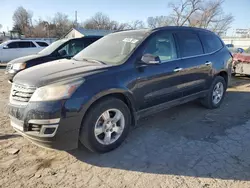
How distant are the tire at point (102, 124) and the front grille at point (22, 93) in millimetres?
776

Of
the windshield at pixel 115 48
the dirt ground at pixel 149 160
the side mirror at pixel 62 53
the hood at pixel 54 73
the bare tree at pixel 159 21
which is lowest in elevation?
the dirt ground at pixel 149 160

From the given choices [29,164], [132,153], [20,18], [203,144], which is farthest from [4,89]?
[20,18]

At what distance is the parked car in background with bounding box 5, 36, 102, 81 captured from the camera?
698 centimetres

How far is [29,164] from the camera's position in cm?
301

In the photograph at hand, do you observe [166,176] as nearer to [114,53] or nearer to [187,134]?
[187,134]

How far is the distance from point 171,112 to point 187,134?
1223 millimetres

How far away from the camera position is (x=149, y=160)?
10.1ft

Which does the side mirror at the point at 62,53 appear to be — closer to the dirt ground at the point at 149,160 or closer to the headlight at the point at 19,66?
the headlight at the point at 19,66

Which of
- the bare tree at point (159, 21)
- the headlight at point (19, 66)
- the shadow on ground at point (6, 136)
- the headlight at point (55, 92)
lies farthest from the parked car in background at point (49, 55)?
the bare tree at point (159, 21)

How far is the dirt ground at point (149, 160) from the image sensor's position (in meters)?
2.66

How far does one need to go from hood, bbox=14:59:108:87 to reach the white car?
13.1 m

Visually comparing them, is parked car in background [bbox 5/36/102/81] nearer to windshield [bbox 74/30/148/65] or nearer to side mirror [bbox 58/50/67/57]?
side mirror [bbox 58/50/67/57]

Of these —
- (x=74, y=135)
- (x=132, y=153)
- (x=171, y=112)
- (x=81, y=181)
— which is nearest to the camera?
(x=81, y=181)

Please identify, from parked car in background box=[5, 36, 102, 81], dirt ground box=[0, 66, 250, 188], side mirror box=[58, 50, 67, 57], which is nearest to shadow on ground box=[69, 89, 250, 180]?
dirt ground box=[0, 66, 250, 188]
